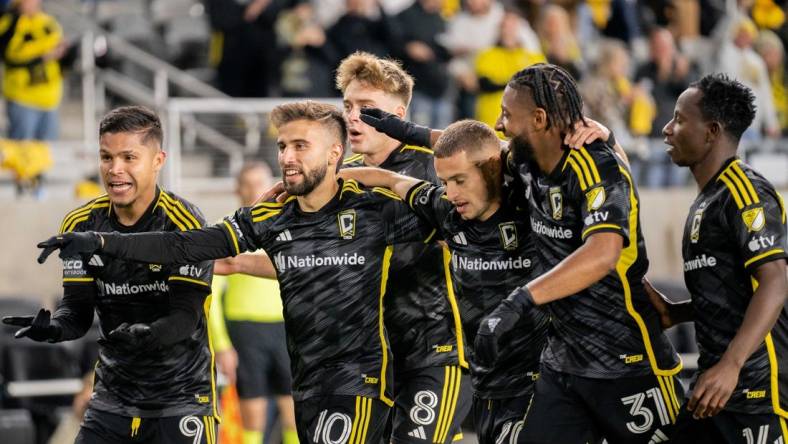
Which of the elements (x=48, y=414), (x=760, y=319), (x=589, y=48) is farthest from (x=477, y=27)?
(x=760, y=319)

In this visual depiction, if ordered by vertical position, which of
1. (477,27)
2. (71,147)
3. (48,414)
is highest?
(477,27)

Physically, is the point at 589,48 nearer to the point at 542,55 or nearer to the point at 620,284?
the point at 542,55

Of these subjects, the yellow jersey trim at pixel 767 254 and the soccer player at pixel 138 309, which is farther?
the soccer player at pixel 138 309

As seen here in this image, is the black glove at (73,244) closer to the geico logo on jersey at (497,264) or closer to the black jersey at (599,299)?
the geico logo on jersey at (497,264)

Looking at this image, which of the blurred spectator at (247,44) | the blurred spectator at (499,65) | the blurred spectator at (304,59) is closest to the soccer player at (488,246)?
the blurred spectator at (499,65)

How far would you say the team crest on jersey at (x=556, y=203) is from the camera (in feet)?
17.8

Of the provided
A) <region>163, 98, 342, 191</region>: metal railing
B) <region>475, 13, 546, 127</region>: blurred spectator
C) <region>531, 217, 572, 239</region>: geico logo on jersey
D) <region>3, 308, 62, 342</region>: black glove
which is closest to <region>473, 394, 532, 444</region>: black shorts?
<region>531, 217, 572, 239</region>: geico logo on jersey

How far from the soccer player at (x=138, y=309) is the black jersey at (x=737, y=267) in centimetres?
223

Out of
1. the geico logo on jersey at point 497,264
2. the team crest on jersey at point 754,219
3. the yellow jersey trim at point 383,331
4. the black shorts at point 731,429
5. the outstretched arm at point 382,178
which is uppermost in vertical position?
the outstretched arm at point 382,178

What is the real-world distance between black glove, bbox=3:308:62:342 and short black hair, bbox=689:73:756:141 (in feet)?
9.61

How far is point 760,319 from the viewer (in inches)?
199

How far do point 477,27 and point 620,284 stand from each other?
8.30m

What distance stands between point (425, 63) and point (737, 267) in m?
7.93

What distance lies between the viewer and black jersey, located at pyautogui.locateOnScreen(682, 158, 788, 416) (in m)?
5.23
